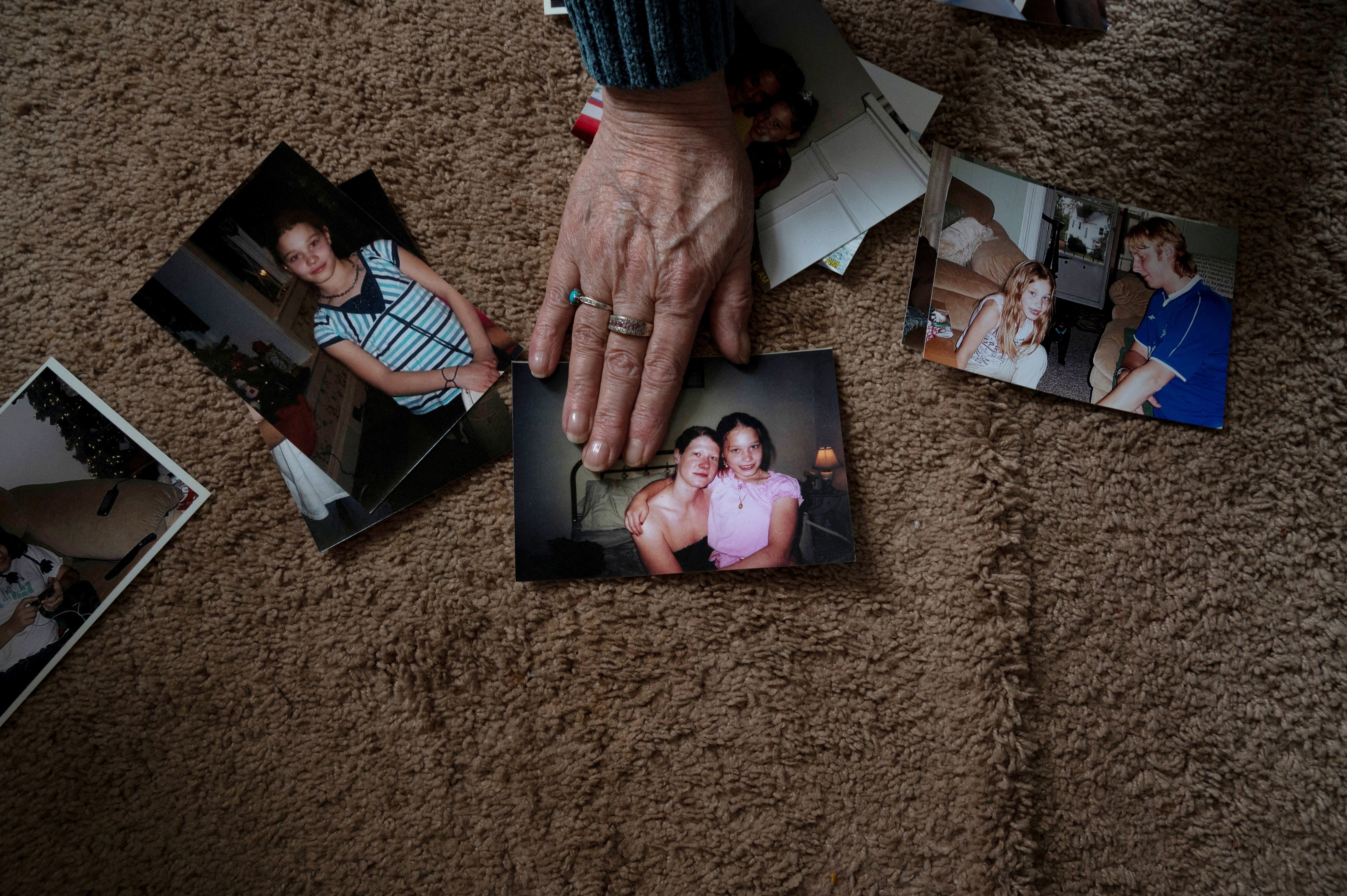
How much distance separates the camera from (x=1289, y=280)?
78 centimetres

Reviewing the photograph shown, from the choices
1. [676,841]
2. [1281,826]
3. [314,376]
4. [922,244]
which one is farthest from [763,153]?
[1281,826]

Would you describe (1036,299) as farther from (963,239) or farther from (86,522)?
(86,522)

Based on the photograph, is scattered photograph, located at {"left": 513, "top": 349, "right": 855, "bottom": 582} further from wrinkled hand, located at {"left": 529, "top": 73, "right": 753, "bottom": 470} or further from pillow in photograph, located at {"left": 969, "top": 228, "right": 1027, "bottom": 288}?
pillow in photograph, located at {"left": 969, "top": 228, "right": 1027, "bottom": 288}

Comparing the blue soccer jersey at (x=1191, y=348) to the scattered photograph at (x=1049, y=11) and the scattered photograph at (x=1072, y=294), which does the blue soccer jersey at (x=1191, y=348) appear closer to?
the scattered photograph at (x=1072, y=294)

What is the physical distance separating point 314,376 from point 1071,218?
864 mm

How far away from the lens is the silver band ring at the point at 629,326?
28.4 inches

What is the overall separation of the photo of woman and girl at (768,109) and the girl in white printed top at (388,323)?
1.20 ft

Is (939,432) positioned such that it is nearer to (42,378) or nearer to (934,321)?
(934,321)

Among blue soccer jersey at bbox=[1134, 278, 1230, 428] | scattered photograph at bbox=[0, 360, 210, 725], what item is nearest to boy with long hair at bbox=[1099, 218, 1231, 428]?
blue soccer jersey at bbox=[1134, 278, 1230, 428]

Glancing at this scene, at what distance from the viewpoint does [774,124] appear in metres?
0.78

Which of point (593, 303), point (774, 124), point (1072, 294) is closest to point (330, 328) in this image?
point (593, 303)

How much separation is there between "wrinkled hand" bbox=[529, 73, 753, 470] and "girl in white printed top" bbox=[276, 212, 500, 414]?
87 millimetres

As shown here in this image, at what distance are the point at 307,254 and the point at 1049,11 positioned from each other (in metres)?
0.89

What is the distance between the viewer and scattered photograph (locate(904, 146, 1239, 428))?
0.77 metres
